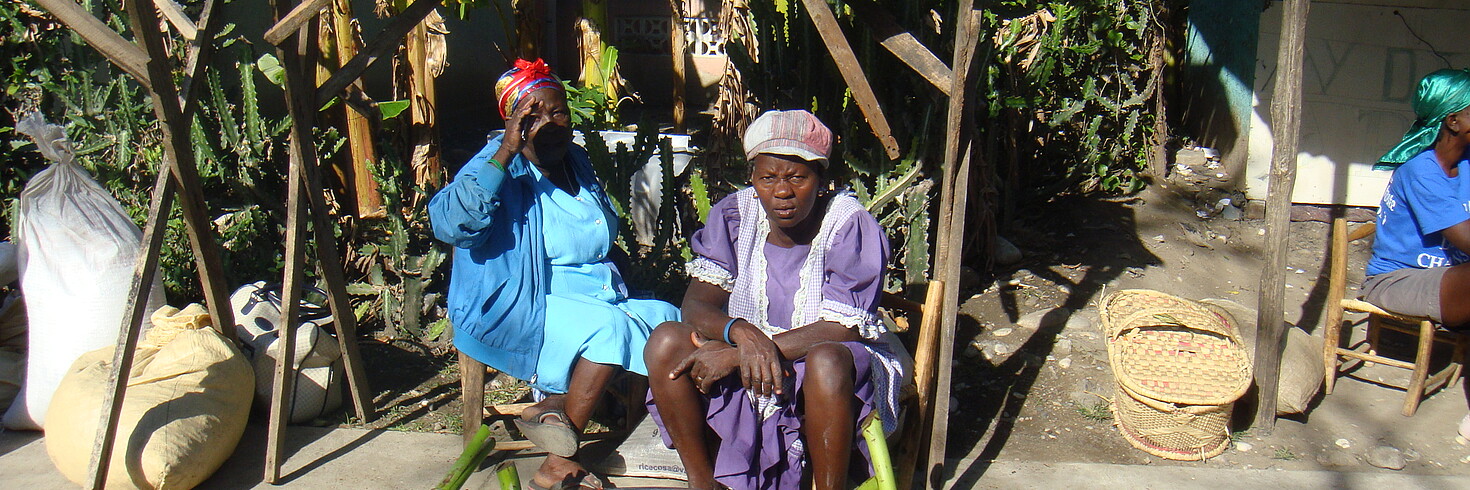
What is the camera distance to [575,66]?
33.4ft


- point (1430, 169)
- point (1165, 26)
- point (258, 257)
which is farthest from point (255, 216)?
point (1165, 26)

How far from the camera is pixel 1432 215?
3586mm

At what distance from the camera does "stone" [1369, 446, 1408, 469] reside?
341 cm

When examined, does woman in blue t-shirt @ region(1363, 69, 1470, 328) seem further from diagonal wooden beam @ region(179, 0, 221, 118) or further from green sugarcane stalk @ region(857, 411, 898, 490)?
diagonal wooden beam @ region(179, 0, 221, 118)

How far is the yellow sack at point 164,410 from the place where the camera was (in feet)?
9.66

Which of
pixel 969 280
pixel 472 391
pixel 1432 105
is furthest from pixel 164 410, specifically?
pixel 1432 105

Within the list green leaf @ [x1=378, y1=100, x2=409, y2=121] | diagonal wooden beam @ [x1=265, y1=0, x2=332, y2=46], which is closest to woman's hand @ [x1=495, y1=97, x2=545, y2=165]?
diagonal wooden beam @ [x1=265, y1=0, x2=332, y2=46]

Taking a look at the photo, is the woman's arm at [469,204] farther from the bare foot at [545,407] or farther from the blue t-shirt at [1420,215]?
the blue t-shirt at [1420,215]

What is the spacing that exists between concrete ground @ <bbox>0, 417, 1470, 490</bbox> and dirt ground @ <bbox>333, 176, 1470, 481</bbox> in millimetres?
91

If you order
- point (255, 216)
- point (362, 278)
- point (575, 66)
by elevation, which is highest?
point (575, 66)

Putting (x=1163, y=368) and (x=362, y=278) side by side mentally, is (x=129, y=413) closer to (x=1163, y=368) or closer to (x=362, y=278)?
(x=362, y=278)

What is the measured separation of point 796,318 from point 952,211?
0.59m

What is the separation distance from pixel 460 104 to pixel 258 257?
196 inches

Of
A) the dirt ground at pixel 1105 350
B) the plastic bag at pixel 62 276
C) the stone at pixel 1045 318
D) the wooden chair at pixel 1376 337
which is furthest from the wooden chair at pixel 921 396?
the plastic bag at pixel 62 276
